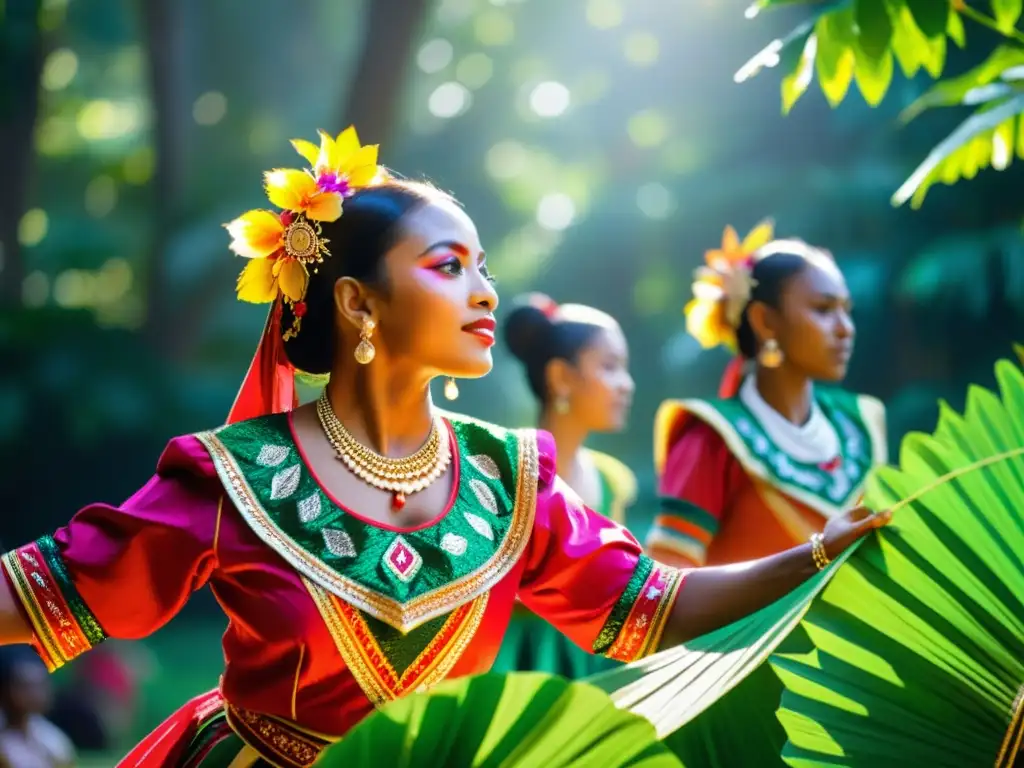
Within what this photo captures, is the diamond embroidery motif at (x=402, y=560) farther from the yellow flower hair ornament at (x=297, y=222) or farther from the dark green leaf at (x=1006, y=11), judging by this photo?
the dark green leaf at (x=1006, y=11)

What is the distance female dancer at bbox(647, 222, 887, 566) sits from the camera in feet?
10.2

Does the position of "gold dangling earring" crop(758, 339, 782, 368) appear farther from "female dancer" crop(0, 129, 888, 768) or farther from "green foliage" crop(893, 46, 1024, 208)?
"female dancer" crop(0, 129, 888, 768)

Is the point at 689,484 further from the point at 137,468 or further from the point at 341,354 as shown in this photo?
the point at 137,468

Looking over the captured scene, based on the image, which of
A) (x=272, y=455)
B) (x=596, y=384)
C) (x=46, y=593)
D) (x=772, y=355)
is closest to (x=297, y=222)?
(x=272, y=455)

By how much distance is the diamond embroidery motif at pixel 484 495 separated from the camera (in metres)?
1.75

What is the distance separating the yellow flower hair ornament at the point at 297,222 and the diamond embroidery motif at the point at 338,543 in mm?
312

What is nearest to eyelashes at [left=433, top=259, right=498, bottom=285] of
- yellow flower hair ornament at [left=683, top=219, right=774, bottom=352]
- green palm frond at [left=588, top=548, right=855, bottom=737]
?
green palm frond at [left=588, top=548, right=855, bottom=737]

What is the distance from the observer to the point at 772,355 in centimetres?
333

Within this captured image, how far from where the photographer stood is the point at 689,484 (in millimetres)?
3146

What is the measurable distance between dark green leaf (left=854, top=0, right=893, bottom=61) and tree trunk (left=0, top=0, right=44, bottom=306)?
6600 millimetres

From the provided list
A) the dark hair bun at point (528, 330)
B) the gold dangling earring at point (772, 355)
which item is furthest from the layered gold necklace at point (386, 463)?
the dark hair bun at point (528, 330)

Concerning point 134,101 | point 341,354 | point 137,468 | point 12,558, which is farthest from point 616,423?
point 134,101

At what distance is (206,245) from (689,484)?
207 inches

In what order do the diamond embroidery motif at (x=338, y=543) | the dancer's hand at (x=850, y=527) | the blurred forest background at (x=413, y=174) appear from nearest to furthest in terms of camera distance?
the dancer's hand at (x=850, y=527) → the diamond embroidery motif at (x=338, y=543) → the blurred forest background at (x=413, y=174)
